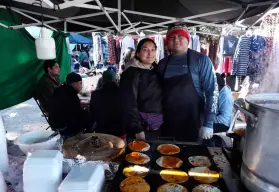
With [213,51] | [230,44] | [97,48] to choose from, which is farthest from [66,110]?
[213,51]

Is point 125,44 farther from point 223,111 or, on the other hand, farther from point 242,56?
point 223,111

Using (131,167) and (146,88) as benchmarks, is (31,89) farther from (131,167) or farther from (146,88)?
(131,167)

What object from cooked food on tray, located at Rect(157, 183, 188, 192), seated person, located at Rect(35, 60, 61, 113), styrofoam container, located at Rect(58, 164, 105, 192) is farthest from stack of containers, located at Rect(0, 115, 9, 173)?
seated person, located at Rect(35, 60, 61, 113)

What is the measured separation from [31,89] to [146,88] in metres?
2.71

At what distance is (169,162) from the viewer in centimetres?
120

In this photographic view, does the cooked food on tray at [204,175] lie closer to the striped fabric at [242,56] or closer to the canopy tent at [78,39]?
the striped fabric at [242,56]

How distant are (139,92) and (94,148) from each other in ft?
2.92

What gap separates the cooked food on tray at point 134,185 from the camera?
96cm

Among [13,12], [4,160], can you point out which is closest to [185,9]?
[13,12]

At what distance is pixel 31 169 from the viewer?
77 cm

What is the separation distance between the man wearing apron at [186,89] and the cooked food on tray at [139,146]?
72 cm

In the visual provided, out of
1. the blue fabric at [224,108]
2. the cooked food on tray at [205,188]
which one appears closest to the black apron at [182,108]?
the blue fabric at [224,108]

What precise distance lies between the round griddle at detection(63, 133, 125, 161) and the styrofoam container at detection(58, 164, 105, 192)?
34 cm

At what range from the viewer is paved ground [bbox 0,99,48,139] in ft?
16.9
